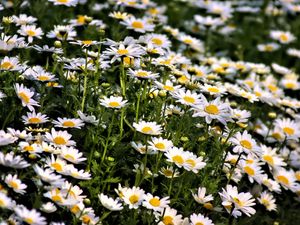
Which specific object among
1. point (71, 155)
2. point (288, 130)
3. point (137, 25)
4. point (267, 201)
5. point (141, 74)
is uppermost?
point (141, 74)

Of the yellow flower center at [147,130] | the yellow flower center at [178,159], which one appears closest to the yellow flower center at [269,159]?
the yellow flower center at [178,159]

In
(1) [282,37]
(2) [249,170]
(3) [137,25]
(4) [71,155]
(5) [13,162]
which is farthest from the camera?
(1) [282,37]

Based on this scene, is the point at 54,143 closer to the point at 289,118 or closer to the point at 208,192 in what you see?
the point at 208,192

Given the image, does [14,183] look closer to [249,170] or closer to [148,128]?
[148,128]

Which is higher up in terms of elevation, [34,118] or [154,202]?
[34,118]

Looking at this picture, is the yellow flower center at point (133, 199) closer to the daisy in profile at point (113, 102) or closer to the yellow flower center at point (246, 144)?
the daisy in profile at point (113, 102)

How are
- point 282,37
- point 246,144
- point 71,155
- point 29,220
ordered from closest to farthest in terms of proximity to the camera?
point 29,220
point 71,155
point 246,144
point 282,37

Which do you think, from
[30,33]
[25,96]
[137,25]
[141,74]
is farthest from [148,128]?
[137,25]

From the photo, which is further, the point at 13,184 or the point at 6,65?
the point at 6,65
